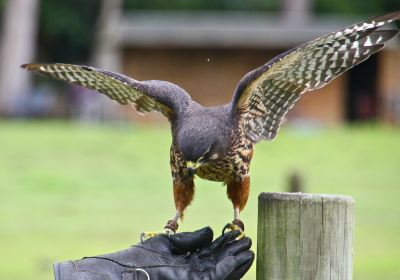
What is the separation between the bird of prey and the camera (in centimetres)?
620

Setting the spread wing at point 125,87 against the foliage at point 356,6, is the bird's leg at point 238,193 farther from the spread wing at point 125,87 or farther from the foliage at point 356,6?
the foliage at point 356,6

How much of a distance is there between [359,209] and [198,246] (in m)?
13.4

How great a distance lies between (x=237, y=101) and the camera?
667cm

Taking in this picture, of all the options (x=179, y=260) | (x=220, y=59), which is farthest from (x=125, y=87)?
(x=220, y=59)

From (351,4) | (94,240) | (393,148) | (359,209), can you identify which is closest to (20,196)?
(94,240)

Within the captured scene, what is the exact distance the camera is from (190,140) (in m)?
6.20

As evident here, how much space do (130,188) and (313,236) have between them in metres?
15.1

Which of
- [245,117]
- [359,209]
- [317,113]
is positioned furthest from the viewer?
[317,113]

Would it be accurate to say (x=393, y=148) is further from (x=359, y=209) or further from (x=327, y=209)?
(x=327, y=209)

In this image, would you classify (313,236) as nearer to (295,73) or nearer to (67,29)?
(295,73)

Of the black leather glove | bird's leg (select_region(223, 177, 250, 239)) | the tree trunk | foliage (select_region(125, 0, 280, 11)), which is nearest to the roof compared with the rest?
the tree trunk

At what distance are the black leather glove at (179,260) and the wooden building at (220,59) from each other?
33396mm

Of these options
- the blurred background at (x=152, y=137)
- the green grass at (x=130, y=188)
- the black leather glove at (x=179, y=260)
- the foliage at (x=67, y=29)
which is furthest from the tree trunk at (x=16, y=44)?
the black leather glove at (x=179, y=260)

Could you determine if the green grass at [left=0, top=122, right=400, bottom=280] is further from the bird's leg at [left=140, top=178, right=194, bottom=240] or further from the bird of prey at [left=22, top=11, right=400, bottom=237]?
the bird's leg at [left=140, top=178, right=194, bottom=240]
